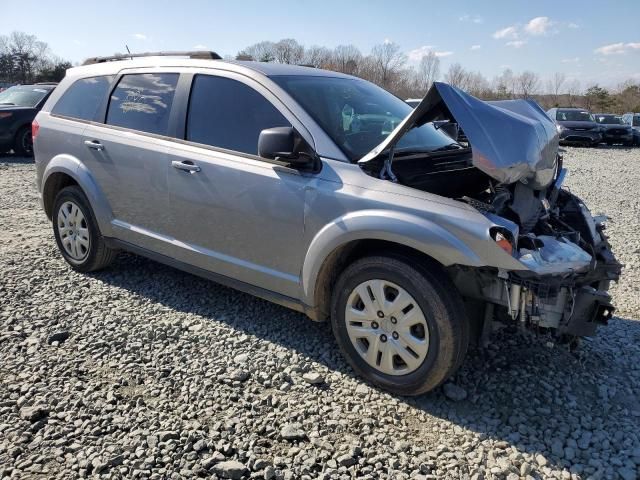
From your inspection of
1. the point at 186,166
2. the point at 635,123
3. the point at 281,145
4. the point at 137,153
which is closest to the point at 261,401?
the point at 281,145

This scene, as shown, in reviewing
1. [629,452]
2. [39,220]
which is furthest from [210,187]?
[39,220]

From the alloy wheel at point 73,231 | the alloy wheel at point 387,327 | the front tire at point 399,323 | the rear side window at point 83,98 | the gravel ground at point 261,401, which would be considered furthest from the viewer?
the alloy wheel at point 73,231

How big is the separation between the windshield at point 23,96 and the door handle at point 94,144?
1025cm

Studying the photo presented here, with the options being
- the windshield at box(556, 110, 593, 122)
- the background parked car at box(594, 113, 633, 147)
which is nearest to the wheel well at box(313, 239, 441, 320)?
the windshield at box(556, 110, 593, 122)

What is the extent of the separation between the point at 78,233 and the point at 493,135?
3704mm

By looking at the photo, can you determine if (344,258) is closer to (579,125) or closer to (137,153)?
(137,153)

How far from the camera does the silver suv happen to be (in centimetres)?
272

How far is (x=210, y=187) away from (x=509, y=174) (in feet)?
6.36

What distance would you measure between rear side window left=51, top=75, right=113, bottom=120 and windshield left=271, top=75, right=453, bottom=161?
188 centimetres

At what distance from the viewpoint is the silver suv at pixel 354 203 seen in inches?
107

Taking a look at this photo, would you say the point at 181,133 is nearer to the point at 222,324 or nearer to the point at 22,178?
the point at 222,324

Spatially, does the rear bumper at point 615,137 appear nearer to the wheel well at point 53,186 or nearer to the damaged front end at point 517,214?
the damaged front end at point 517,214

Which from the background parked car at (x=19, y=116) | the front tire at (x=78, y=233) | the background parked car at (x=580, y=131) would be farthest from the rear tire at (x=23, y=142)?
the background parked car at (x=580, y=131)

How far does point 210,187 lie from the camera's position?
3.56m
